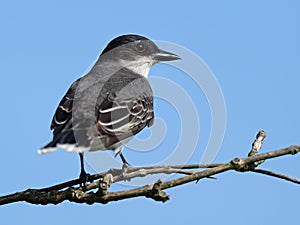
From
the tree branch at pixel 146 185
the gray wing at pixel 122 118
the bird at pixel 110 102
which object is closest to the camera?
the tree branch at pixel 146 185

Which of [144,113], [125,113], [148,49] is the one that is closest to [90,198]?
[125,113]

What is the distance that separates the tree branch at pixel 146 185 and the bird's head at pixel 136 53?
412 cm

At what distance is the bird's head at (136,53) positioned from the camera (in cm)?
908

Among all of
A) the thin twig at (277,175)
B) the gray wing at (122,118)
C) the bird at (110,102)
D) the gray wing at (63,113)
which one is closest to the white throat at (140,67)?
the bird at (110,102)

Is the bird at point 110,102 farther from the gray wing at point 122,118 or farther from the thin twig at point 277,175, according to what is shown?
the thin twig at point 277,175

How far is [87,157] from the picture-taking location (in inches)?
278

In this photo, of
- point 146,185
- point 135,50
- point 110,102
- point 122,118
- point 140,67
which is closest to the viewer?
point 146,185

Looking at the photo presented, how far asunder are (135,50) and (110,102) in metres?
2.50

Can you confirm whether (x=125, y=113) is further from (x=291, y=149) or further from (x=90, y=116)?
(x=291, y=149)

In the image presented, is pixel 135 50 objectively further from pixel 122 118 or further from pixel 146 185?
pixel 146 185

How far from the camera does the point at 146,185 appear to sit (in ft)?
13.5

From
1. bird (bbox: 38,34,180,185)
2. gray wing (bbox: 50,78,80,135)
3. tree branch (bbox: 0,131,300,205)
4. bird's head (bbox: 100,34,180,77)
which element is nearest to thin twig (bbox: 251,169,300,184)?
tree branch (bbox: 0,131,300,205)

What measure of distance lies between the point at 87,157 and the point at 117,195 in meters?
2.89

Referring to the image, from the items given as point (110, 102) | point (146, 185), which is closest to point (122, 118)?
point (110, 102)
